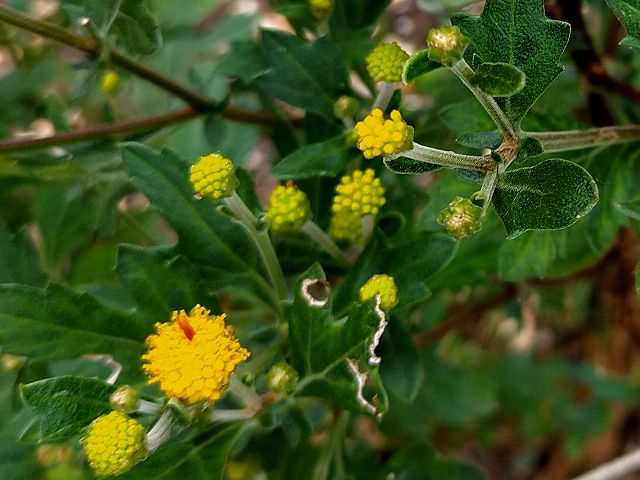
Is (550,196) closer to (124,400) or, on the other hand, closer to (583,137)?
(583,137)

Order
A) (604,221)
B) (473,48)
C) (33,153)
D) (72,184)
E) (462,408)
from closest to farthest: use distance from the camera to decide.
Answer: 1. (473,48)
2. (604,221)
3. (33,153)
4. (72,184)
5. (462,408)

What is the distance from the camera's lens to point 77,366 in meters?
1.23

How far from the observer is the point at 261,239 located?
0.96 metres

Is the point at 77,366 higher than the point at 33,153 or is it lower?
lower

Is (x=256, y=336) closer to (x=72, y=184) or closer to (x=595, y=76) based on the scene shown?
(x=72, y=184)

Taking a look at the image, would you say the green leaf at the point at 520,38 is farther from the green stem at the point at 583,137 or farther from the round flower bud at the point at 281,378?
the round flower bud at the point at 281,378

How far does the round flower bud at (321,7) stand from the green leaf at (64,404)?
0.62 meters

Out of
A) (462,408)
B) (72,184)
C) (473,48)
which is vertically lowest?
(462,408)

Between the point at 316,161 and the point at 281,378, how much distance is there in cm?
27

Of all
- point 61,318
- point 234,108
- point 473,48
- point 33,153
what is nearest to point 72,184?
point 33,153

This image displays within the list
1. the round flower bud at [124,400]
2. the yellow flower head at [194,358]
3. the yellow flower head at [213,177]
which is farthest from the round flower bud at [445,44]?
the round flower bud at [124,400]

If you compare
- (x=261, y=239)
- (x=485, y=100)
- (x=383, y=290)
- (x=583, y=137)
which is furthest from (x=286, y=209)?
(x=583, y=137)

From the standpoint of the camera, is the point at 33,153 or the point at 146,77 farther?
the point at 33,153

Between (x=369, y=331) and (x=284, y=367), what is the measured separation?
135mm
